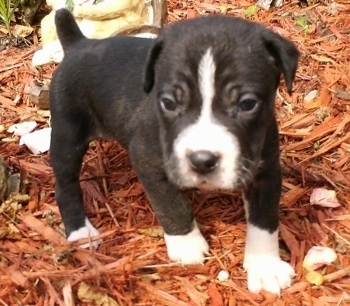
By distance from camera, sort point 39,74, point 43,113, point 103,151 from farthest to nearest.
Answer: point 39,74 → point 43,113 → point 103,151

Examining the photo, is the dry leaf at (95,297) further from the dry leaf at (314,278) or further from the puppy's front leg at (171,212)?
the dry leaf at (314,278)

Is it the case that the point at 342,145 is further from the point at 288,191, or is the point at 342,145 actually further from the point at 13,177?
the point at 13,177

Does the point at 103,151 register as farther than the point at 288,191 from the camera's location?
Yes

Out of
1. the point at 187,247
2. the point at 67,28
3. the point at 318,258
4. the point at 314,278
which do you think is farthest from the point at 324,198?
the point at 67,28

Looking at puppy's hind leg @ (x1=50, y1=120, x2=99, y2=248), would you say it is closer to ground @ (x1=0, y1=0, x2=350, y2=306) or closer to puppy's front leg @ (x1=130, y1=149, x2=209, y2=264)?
ground @ (x1=0, y1=0, x2=350, y2=306)

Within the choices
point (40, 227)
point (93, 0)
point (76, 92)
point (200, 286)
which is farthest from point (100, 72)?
point (93, 0)

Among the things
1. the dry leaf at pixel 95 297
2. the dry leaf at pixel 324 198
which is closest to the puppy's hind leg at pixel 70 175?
the dry leaf at pixel 95 297
